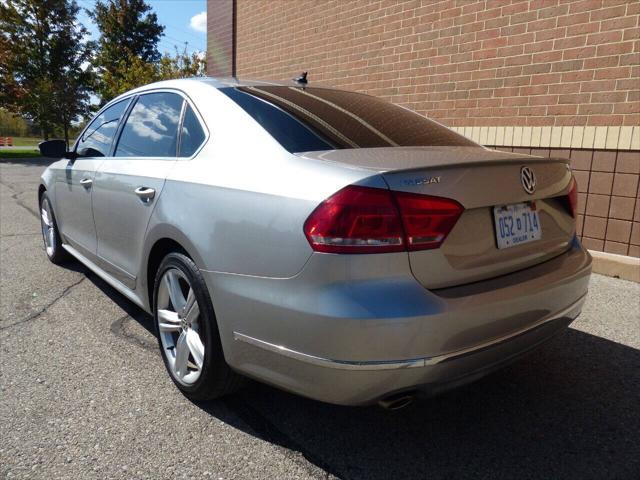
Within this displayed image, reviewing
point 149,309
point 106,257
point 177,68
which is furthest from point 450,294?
point 177,68

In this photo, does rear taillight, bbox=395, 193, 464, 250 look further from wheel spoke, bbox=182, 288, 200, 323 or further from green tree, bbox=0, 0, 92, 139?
green tree, bbox=0, 0, 92, 139

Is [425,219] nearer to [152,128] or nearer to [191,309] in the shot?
[191,309]

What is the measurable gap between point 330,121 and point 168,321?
4.36 ft

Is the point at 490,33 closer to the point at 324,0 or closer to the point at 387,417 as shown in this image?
the point at 324,0

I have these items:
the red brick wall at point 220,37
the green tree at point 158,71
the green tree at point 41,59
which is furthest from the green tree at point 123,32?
the red brick wall at point 220,37

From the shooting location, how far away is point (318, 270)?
1765 millimetres

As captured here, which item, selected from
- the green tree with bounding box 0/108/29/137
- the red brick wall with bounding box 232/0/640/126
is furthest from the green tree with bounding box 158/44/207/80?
the green tree with bounding box 0/108/29/137

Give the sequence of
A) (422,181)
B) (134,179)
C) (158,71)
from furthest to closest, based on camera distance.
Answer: (158,71), (134,179), (422,181)

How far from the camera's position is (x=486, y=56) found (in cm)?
593

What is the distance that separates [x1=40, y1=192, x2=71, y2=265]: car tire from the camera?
481cm

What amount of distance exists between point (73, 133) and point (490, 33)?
39224 millimetres

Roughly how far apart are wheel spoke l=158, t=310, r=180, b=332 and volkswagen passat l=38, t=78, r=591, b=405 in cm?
1

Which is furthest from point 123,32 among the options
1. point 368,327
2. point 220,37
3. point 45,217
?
point 368,327

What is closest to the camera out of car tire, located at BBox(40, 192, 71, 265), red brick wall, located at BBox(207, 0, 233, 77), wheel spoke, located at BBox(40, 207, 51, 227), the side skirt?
the side skirt
